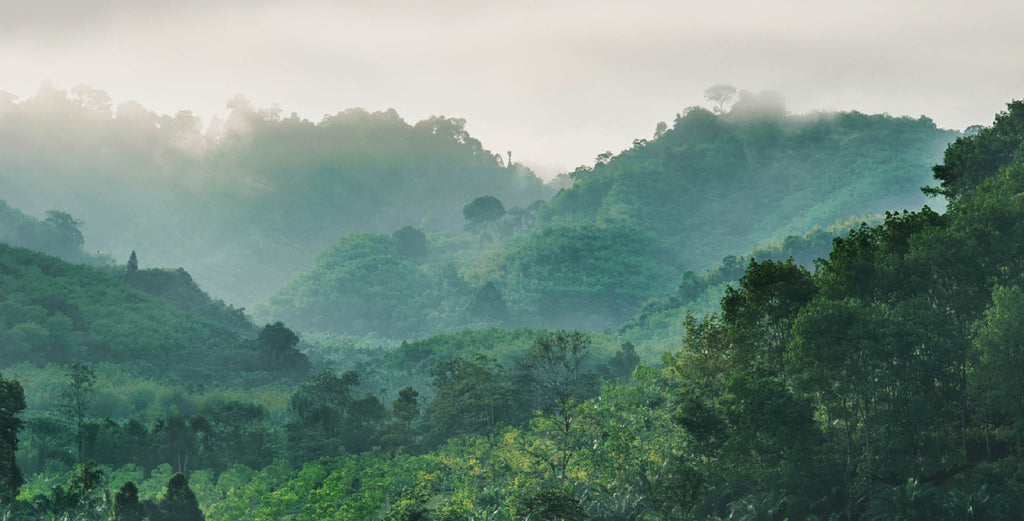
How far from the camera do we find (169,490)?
49.4m

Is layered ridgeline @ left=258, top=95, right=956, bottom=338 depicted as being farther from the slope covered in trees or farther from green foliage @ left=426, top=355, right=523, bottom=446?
green foliage @ left=426, top=355, right=523, bottom=446

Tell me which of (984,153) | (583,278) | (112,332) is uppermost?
(583,278)

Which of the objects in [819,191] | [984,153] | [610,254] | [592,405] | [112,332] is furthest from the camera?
[819,191]

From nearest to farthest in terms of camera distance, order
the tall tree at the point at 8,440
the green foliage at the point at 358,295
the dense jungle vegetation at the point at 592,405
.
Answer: the dense jungle vegetation at the point at 592,405
the tall tree at the point at 8,440
the green foliage at the point at 358,295

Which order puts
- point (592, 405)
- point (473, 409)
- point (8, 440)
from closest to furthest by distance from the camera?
point (8, 440)
point (592, 405)
point (473, 409)

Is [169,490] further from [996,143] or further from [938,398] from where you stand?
[996,143]

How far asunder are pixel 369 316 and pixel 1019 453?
152146mm

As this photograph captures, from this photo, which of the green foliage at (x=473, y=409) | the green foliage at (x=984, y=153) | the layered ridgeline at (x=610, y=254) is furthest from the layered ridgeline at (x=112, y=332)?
the green foliage at (x=984, y=153)

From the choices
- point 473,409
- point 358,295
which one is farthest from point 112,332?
point 358,295

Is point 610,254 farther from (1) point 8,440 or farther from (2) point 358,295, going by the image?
(1) point 8,440

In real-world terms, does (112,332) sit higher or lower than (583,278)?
lower

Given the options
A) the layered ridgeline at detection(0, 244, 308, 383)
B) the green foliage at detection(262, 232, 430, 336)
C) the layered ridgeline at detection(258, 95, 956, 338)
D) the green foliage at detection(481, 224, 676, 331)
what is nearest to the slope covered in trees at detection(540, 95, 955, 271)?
the layered ridgeline at detection(258, 95, 956, 338)

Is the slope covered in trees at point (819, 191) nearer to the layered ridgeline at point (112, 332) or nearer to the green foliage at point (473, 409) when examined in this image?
the layered ridgeline at point (112, 332)

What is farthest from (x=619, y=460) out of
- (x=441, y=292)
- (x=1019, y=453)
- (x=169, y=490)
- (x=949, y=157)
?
(x=441, y=292)
